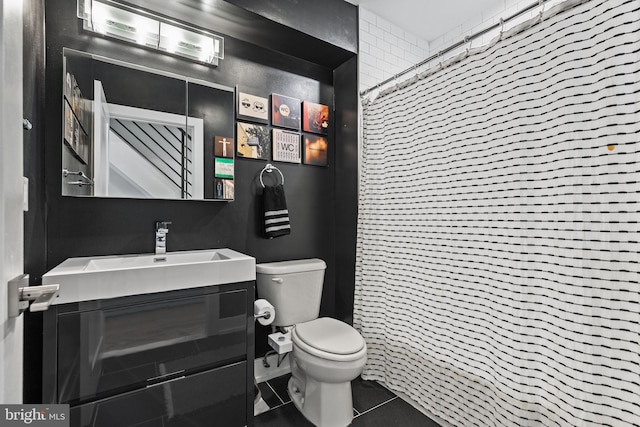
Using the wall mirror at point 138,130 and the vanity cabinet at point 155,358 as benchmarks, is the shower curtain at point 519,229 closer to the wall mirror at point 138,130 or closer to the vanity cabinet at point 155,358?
the vanity cabinet at point 155,358

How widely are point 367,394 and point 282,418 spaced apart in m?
0.57

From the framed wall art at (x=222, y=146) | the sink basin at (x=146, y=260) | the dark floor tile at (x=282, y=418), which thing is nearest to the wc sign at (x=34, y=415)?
the sink basin at (x=146, y=260)

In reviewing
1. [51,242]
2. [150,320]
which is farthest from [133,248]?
[150,320]

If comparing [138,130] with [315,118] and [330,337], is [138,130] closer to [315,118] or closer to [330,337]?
[315,118]

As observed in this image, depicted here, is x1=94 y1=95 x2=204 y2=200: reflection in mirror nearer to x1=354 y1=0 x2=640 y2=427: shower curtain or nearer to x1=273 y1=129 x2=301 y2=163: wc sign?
x1=273 y1=129 x2=301 y2=163: wc sign

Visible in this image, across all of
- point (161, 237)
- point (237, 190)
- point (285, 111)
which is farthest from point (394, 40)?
point (161, 237)

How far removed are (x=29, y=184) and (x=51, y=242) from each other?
0.45 metres

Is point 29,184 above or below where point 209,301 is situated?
above

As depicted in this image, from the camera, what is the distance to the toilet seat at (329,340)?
1.57m

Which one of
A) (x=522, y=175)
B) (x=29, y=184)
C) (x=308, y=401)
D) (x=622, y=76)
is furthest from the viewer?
(x=308, y=401)

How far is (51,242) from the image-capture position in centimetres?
153

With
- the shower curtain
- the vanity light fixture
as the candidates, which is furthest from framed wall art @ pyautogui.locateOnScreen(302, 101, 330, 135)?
the vanity light fixture

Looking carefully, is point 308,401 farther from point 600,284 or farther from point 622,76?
point 622,76

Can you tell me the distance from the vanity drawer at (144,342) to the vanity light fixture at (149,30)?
1.49 meters
